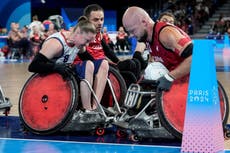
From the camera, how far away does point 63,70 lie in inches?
211

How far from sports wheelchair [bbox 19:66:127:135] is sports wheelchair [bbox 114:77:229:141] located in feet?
0.86

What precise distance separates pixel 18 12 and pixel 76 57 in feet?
54.7

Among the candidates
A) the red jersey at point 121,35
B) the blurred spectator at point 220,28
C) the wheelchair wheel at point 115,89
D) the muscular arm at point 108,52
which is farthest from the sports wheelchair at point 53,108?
the blurred spectator at point 220,28

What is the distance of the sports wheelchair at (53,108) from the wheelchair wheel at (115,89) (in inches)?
17.4

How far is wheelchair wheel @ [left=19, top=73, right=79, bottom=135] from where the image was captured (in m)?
5.31

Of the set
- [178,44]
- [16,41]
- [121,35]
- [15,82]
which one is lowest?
[15,82]

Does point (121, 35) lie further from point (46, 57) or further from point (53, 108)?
point (53, 108)

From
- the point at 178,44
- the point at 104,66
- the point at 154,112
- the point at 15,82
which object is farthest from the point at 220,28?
the point at 178,44

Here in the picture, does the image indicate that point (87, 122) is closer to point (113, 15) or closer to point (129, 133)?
point (129, 133)

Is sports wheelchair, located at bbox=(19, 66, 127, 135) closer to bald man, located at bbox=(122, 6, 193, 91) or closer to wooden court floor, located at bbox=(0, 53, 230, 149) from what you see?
bald man, located at bbox=(122, 6, 193, 91)

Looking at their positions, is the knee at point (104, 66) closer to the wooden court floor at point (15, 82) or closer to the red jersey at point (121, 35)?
the wooden court floor at point (15, 82)

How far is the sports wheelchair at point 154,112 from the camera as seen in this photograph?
493 centimetres

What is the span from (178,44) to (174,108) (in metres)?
0.58

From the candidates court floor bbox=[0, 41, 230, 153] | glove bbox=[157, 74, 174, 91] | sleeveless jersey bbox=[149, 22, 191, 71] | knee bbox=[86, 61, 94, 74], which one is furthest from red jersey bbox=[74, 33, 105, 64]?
glove bbox=[157, 74, 174, 91]
